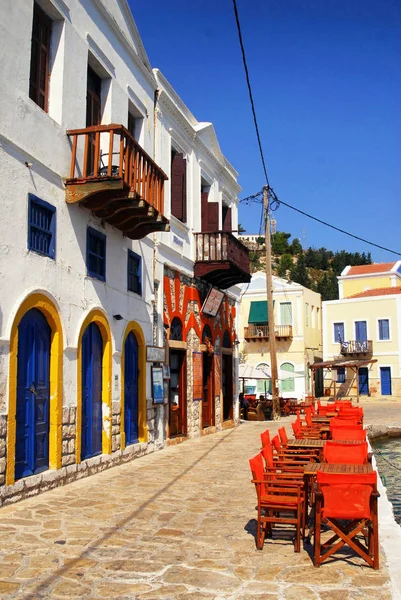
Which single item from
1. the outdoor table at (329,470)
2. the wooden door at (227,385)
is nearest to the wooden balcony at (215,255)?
the wooden door at (227,385)

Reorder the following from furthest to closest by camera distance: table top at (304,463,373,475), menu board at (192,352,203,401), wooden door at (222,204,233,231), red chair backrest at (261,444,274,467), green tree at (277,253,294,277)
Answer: green tree at (277,253,294,277) < wooden door at (222,204,233,231) < menu board at (192,352,203,401) < red chair backrest at (261,444,274,467) < table top at (304,463,373,475)

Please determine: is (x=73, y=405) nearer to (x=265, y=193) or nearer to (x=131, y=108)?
(x=131, y=108)

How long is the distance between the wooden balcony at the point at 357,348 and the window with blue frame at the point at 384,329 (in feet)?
3.23

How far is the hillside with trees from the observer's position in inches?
3216

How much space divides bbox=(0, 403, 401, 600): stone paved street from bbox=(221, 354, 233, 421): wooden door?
34.4ft

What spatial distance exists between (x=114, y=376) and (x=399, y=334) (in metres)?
33.6

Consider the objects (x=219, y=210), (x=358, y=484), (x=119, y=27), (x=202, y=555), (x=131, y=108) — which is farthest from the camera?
(x=219, y=210)

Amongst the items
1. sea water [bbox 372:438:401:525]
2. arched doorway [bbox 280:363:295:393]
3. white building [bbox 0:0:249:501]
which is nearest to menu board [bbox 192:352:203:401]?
white building [bbox 0:0:249:501]

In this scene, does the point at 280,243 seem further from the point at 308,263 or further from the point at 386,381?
the point at 386,381

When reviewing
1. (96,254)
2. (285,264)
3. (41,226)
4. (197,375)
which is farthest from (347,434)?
(285,264)

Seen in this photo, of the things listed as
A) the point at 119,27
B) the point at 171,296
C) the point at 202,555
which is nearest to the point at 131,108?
the point at 119,27

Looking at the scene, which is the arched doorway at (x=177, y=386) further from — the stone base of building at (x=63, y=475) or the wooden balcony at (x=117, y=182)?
the wooden balcony at (x=117, y=182)

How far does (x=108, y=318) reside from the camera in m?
10.7

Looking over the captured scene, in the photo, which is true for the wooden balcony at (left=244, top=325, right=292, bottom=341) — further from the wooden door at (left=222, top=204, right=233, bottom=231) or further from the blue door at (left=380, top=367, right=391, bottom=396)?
the wooden door at (left=222, top=204, right=233, bottom=231)
